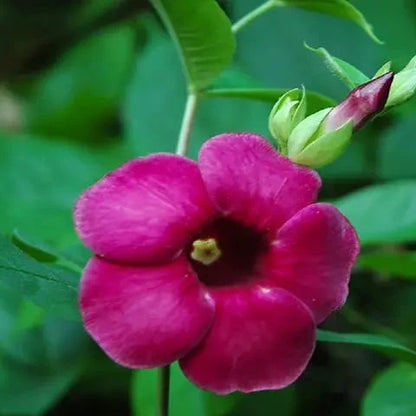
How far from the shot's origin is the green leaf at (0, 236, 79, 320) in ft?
2.11

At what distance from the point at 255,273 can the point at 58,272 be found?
0.13 metres

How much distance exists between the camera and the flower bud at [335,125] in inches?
24.2

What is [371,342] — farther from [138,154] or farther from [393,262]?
[138,154]

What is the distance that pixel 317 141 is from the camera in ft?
2.04

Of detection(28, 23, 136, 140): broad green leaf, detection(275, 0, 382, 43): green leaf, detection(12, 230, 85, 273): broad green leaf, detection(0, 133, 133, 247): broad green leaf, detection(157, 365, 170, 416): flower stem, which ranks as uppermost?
detection(275, 0, 382, 43): green leaf

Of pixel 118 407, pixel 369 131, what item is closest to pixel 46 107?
pixel 369 131

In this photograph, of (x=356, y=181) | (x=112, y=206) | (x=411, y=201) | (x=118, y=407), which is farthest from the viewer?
(x=356, y=181)

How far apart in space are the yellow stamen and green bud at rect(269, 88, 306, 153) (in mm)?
72

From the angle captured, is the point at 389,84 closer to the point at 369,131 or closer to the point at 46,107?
the point at 369,131

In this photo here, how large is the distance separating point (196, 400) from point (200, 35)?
1.09ft

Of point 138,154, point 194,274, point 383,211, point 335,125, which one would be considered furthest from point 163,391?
point 138,154

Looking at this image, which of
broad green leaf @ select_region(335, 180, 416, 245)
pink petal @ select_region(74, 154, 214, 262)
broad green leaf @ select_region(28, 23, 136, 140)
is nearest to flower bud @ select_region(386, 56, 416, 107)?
pink petal @ select_region(74, 154, 214, 262)

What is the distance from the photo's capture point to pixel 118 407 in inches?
46.2

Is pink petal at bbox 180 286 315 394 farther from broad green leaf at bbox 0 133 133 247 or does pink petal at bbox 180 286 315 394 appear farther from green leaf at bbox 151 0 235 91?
broad green leaf at bbox 0 133 133 247
